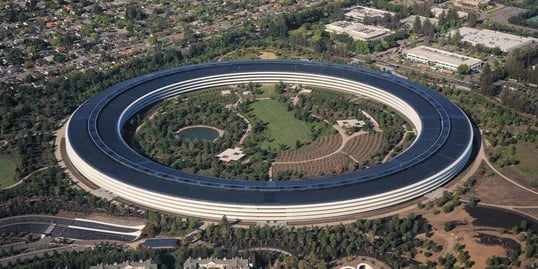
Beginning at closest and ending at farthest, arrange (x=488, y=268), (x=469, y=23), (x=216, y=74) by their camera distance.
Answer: (x=488, y=268)
(x=216, y=74)
(x=469, y=23)

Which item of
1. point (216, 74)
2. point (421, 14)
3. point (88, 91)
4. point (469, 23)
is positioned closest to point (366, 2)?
point (421, 14)

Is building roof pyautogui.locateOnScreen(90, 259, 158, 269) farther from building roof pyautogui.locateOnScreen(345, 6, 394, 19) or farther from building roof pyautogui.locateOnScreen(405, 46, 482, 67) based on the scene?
building roof pyautogui.locateOnScreen(345, 6, 394, 19)

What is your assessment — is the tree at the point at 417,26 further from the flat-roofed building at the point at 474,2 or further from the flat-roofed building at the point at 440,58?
the flat-roofed building at the point at 474,2

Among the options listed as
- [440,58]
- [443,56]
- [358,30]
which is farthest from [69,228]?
[358,30]

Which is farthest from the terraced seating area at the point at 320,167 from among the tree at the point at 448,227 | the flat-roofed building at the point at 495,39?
the flat-roofed building at the point at 495,39

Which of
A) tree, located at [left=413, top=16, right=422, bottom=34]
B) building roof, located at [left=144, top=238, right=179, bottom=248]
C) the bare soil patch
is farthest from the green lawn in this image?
tree, located at [left=413, top=16, right=422, bottom=34]

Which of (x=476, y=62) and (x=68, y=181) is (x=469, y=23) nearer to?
(x=476, y=62)

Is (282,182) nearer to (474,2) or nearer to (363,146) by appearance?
(363,146)
